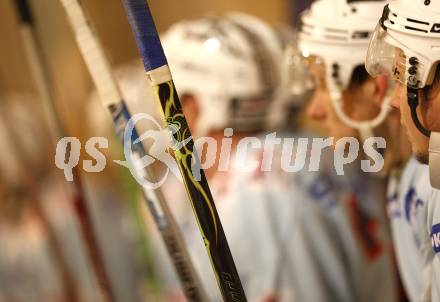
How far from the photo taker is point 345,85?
1.02m

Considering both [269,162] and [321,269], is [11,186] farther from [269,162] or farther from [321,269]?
[321,269]

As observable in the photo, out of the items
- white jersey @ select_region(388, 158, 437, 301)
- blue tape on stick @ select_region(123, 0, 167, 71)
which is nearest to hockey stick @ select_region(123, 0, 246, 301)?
blue tape on stick @ select_region(123, 0, 167, 71)

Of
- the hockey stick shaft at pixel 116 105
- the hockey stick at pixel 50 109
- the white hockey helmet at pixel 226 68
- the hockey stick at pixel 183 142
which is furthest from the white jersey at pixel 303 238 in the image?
the hockey stick at pixel 183 142

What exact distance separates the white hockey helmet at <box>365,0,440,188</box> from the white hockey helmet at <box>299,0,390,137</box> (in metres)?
0.18

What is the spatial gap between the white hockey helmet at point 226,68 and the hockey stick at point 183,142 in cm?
74

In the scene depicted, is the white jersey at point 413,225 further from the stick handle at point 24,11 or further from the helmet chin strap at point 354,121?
the stick handle at point 24,11

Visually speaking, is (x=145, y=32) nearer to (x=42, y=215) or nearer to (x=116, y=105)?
(x=116, y=105)

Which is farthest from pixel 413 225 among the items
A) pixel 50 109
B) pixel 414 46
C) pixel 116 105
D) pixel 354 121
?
pixel 50 109

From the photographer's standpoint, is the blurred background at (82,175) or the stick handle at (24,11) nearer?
the stick handle at (24,11)

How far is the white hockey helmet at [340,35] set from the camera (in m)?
0.95

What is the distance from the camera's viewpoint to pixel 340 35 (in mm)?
965

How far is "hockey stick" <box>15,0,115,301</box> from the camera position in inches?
44.2

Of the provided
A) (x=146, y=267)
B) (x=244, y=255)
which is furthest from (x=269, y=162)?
(x=146, y=267)

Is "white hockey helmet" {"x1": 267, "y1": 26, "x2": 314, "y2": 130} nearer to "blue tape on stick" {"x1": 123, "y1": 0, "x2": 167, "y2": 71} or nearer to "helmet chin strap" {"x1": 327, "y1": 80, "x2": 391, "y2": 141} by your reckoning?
"helmet chin strap" {"x1": 327, "y1": 80, "x2": 391, "y2": 141}
